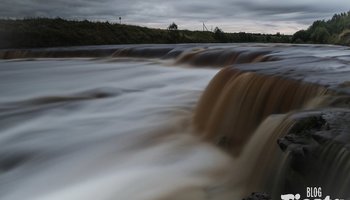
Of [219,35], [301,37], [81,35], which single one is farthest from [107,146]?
[219,35]

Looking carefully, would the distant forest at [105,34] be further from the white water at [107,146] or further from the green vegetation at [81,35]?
the white water at [107,146]

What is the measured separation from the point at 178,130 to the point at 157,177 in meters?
2.16

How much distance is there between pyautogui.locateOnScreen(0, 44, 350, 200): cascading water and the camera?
14.0 ft

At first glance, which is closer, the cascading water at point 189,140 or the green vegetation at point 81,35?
the cascading water at point 189,140

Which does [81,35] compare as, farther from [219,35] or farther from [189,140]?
[189,140]

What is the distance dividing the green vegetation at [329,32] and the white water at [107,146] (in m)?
18.2

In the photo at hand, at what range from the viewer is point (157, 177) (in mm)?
5871

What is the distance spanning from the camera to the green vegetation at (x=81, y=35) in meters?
35.5

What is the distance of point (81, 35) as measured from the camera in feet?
126

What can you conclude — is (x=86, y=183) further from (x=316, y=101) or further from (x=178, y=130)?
(x=316, y=101)

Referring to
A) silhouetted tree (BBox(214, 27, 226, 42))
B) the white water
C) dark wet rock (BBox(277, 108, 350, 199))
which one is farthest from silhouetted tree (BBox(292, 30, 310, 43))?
dark wet rock (BBox(277, 108, 350, 199))

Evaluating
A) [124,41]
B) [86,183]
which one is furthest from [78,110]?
[124,41]

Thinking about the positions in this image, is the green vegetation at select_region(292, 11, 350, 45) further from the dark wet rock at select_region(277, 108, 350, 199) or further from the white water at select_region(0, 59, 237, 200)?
the dark wet rock at select_region(277, 108, 350, 199)

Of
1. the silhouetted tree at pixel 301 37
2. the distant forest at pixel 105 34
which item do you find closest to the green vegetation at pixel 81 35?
the distant forest at pixel 105 34
